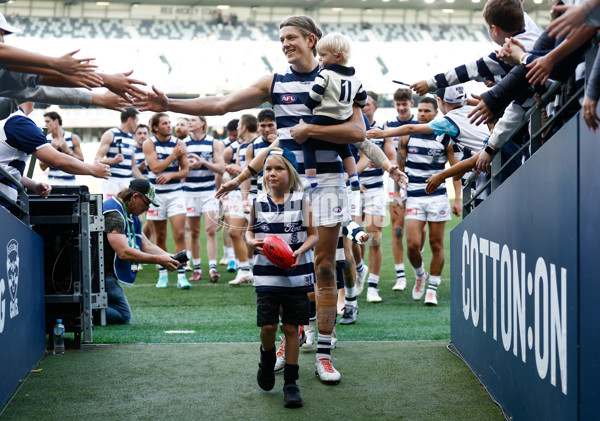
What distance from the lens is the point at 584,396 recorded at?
2594 mm

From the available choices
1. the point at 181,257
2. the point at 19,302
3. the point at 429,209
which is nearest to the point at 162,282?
the point at 429,209

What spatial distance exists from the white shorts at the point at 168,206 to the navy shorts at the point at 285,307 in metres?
6.67

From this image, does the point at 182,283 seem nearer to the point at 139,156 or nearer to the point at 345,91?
the point at 139,156

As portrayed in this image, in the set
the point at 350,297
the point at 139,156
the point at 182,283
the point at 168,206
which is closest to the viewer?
the point at 350,297

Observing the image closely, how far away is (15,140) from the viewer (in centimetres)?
510

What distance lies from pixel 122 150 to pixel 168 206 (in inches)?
79.6

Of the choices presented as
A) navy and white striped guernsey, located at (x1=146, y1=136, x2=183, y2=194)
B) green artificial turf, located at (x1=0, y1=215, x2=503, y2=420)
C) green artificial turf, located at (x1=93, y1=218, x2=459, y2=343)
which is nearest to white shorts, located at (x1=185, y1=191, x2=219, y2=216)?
navy and white striped guernsey, located at (x1=146, y1=136, x2=183, y2=194)

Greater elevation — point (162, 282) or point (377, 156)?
point (377, 156)

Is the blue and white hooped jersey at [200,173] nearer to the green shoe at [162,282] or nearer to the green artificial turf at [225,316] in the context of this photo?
the green artificial turf at [225,316]

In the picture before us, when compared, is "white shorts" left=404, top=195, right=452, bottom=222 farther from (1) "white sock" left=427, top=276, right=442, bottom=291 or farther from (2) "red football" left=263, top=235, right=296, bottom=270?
(2) "red football" left=263, top=235, right=296, bottom=270

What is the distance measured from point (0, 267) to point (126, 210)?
113 inches

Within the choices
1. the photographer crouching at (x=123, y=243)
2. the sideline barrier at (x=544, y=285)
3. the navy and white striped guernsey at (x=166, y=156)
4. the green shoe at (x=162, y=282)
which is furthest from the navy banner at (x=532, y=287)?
the navy and white striped guernsey at (x=166, y=156)

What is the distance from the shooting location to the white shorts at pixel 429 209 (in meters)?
8.92

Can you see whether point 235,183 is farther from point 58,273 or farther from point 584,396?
point 584,396
